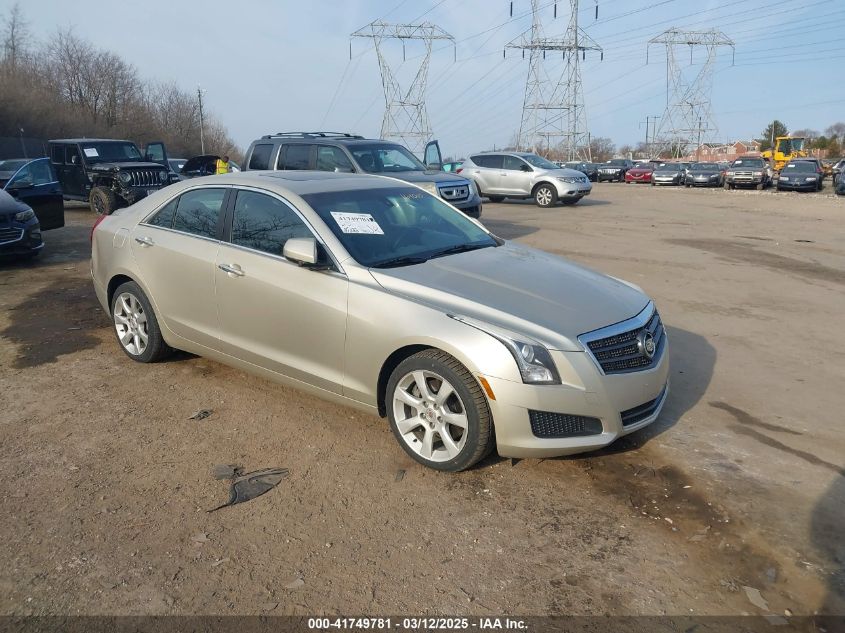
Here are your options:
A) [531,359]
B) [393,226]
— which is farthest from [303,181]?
[531,359]

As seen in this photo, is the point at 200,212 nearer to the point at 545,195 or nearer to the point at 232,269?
the point at 232,269

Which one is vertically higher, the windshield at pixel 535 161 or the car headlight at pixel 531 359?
the windshield at pixel 535 161

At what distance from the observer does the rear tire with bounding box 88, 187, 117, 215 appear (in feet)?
52.5

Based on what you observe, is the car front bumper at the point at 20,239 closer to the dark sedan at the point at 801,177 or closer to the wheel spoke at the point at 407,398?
the wheel spoke at the point at 407,398

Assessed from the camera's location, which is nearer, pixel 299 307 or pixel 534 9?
pixel 299 307

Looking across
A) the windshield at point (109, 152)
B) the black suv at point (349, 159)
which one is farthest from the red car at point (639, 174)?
the black suv at point (349, 159)

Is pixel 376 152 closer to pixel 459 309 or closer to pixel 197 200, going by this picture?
pixel 197 200

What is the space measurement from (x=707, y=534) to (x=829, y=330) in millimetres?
4616

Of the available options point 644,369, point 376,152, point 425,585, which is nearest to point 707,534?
point 644,369

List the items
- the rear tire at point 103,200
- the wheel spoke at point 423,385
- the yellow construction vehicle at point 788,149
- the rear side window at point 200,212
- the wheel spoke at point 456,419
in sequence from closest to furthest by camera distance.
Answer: the wheel spoke at point 456,419 < the wheel spoke at point 423,385 < the rear side window at point 200,212 < the rear tire at point 103,200 < the yellow construction vehicle at point 788,149

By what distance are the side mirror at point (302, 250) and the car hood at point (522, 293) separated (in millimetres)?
402

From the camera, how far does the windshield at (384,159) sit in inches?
463

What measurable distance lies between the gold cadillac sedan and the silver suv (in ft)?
54.4

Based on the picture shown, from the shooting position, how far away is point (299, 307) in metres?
4.28
